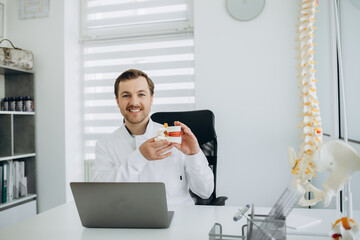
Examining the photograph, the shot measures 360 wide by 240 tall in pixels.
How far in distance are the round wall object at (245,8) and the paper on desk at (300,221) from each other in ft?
5.63

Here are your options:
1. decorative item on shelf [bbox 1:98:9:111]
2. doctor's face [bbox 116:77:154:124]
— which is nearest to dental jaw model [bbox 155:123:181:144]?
doctor's face [bbox 116:77:154:124]

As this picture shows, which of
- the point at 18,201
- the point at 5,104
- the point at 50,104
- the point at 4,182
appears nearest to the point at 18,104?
the point at 5,104

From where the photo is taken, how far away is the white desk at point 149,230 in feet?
2.98

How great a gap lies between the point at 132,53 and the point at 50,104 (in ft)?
3.03

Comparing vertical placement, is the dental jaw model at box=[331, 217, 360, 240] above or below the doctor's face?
below

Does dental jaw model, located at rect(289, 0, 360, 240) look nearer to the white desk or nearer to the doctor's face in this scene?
the white desk

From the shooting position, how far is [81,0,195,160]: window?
104 inches

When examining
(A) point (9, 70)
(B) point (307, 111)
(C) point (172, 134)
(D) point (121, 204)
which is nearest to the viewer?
(D) point (121, 204)

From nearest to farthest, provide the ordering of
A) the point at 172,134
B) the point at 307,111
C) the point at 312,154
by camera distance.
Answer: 1. the point at 312,154
2. the point at 307,111
3. the point at 172,134

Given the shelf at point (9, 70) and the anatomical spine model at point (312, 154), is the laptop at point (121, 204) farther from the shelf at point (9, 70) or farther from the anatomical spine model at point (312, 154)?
the shelf at point (9, 70)

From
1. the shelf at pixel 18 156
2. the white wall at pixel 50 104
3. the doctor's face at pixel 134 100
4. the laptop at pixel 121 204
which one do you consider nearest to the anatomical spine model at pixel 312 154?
the laptop at pixel 121 204

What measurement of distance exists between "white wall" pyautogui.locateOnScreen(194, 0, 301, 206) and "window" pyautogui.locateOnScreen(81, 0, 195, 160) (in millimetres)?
286

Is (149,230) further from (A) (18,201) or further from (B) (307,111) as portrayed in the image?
(A) (18,201)

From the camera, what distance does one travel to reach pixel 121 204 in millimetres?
918
